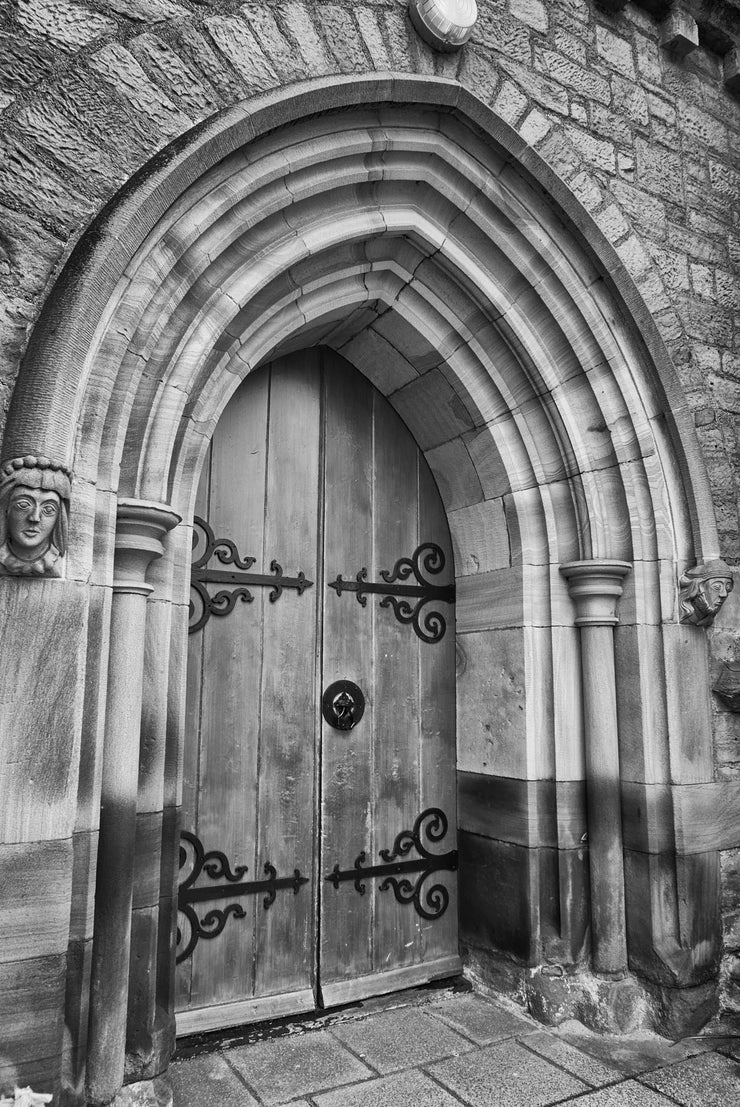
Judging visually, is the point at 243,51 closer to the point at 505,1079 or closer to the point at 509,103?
the point at 509,103

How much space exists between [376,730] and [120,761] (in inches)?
46.4

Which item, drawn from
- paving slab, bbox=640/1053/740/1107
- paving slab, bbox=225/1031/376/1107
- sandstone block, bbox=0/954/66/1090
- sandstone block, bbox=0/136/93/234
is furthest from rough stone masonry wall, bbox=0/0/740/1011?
paving slab, bbox=225/1031/376/1107

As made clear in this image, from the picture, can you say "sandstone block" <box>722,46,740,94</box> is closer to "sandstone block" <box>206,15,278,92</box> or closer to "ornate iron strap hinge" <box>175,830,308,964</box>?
"sandstone block" <box>206,15,278,92</box>

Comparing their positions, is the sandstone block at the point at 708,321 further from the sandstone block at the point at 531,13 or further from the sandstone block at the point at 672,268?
the sandstone block at the point at 531,13

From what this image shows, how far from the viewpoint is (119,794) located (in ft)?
6.02

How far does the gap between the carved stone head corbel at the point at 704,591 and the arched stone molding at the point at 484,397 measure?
0.15 feet

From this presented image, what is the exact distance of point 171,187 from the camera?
6.32ft

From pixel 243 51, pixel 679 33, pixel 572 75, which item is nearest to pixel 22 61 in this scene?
pixel 243 51

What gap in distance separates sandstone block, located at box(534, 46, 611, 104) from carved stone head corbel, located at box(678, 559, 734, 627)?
1764 mm

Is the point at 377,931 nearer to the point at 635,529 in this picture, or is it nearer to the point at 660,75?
the point at 635,529

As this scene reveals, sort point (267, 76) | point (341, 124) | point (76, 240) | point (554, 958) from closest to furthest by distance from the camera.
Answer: point (76, 240), point (267, 76), point (341, 124), point (554, 958)

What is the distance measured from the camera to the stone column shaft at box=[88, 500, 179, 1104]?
1.76 meters

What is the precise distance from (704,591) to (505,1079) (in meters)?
1.59

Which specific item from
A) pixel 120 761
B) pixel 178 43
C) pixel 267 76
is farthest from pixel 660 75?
pixel 120 761
